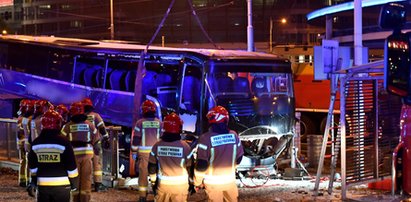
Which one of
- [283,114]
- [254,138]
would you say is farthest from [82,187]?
[283,114]

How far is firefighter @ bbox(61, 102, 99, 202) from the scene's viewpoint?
9.42m

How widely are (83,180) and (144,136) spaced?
1.31 m

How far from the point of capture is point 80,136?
31.9 ft

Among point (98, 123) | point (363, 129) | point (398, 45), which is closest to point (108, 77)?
point (98, 123)

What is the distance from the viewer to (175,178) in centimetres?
723

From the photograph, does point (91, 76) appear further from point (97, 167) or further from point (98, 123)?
point (97, 167)

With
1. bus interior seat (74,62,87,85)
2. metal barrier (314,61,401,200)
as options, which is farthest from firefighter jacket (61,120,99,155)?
bus interior seat (74,62,87,85)

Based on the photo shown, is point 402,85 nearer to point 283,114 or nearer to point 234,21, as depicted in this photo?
point 283,114

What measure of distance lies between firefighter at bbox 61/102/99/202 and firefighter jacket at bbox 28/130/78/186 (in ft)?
7.82

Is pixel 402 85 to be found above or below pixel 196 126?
above

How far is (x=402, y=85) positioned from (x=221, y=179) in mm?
2881

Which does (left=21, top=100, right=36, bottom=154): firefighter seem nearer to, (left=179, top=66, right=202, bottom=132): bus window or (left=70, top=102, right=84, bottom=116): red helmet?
(left=70, top=102, right=84, bottom=116): red helmet

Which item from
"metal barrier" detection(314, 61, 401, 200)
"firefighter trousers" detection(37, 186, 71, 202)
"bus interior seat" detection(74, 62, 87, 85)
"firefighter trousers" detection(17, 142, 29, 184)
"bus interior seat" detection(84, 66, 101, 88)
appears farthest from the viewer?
"bus interior seat" detection(74, 62, 87, 85)

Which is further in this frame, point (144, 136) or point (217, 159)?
point (144, 136)
